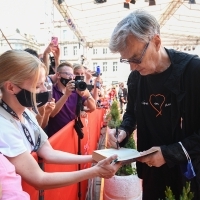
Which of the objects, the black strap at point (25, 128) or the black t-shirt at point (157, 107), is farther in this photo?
the black t-shirt at point (157, 107)

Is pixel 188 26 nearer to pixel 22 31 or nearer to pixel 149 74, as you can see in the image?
pixel 22 31

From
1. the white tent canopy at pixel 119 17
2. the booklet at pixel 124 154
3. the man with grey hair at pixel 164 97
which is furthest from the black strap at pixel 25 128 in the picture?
the white tent canopy at pixel 119 17

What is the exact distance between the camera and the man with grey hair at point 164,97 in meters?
1.32

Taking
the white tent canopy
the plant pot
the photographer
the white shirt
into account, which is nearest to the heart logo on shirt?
the white shirt

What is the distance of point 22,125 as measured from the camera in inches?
54.2

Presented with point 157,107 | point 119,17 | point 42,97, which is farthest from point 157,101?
point 119,17

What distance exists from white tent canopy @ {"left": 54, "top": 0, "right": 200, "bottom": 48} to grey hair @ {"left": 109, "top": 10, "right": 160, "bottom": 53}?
595cm

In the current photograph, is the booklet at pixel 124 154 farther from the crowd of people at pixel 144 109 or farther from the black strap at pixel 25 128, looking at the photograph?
the black strap at pixel 25 128

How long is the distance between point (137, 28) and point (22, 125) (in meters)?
0.83

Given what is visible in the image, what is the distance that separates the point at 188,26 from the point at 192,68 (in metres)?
11.9

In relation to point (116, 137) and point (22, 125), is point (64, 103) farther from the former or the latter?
point (22, 125)

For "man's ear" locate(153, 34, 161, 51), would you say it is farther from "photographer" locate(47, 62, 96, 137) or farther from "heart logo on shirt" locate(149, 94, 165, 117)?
"photographer" locate(47, 62, 96, 137)

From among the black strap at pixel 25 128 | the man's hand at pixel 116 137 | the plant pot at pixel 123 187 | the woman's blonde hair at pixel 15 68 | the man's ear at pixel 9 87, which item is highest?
the woman's blonde hair at pixel 15 68

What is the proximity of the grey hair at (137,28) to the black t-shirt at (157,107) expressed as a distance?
10.7 inches
